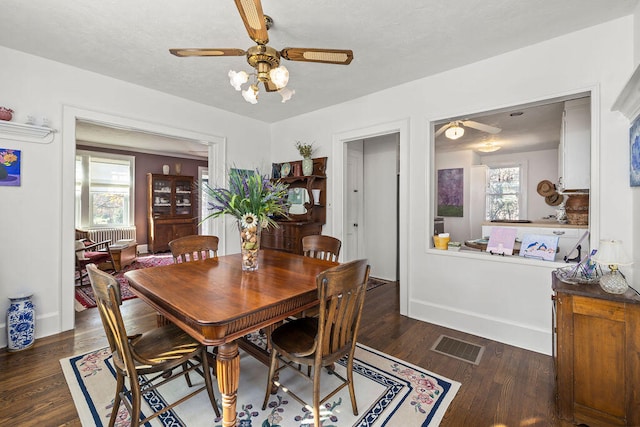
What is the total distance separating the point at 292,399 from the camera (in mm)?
1880

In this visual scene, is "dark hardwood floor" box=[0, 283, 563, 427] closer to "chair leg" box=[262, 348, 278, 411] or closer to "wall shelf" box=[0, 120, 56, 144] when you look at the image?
"chair leg" box=[262, 348, 278, 411]

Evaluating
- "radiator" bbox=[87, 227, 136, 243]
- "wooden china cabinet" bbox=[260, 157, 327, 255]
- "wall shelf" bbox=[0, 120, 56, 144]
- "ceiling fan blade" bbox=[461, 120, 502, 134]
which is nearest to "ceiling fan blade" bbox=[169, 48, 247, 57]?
"wall shelf" bbox=[0, 120, 56, 144]

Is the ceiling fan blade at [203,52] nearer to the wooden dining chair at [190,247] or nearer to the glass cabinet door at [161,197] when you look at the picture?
the wooden dining chair at [190,247]

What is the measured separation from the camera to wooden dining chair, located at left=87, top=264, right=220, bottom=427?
1302 millimetres

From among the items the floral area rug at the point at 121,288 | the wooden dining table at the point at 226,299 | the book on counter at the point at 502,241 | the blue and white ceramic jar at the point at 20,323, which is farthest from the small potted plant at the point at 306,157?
the blue and white ceramic jar at the point at 20,323

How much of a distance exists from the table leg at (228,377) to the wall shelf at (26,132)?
2894 mm

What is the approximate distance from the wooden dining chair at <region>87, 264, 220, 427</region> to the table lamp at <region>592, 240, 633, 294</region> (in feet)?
7.73

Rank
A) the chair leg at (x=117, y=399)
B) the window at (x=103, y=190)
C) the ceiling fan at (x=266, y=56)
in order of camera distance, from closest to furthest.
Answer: the chair leg at (x=117, y=399) < the ceiling fan at (x=266, y=56) < the window at (x=103, y=190)

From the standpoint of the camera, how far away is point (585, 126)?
268 centimetres

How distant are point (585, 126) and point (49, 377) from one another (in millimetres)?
4947

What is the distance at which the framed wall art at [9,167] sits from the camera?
2562 mm

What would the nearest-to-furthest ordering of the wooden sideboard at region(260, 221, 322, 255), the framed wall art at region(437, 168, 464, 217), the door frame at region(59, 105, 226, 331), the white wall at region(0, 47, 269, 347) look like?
the white wall at region(0, 47, 269, 347) → the door frame at region(59, 105, 226, 331) → the wooden sideboard at region(260, 221, 322, 255) → the framed wall art at region(437, 168, 464, 217)

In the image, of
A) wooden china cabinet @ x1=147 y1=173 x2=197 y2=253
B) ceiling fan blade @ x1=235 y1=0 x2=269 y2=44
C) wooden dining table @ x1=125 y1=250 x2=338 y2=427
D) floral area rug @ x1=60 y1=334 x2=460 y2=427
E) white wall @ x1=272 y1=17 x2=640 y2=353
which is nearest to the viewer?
wooden dining table @ x1=125 y1=250 x2=338 y2=427

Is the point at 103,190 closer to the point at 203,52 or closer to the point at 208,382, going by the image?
the point at 203,52
